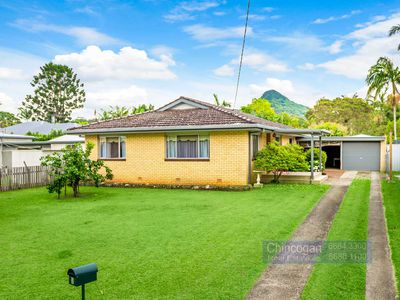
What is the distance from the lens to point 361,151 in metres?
27.5

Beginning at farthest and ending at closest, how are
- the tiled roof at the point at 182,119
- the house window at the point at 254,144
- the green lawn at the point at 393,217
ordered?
the house window at the point at 254,144, the tiled roof at the point at 182,119, the green lawn at the point at 393,217

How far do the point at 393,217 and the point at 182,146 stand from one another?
10372mm

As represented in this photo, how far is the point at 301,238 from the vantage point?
7.92 metres

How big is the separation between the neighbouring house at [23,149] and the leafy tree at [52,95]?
48.1 meters

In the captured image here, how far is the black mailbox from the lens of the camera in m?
3.82

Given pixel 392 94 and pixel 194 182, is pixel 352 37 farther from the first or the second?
pixel 194 182

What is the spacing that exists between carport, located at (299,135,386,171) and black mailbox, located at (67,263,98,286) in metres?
25.6

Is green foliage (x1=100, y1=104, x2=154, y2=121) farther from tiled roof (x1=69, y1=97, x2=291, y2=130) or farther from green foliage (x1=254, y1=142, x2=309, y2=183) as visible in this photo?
green foliage (x1=254, y1=142, x2=309, y2=183)

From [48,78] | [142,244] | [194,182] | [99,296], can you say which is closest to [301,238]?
[142,244]

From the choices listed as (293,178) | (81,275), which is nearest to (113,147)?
(293,178)

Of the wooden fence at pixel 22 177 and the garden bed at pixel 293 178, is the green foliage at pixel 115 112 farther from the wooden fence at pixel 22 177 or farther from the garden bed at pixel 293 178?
the garden bed at pixel 293 178

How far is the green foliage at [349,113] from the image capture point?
2162 inches

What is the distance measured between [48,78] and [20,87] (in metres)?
5.79

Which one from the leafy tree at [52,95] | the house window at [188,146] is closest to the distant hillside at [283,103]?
the leafy tree at [52,95]
